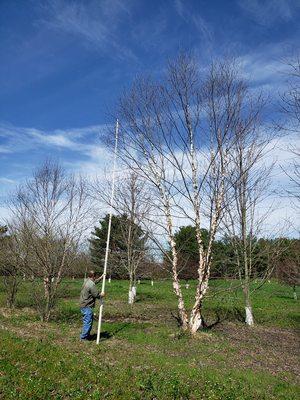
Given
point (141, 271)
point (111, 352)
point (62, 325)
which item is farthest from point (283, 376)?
point (141, 271)

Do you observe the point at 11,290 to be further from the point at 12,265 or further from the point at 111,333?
the point at 111,333

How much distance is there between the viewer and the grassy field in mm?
6301

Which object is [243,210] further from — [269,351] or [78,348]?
[78,348]

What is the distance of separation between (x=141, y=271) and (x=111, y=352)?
1802cm

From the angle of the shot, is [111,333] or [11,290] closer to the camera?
[111,333]

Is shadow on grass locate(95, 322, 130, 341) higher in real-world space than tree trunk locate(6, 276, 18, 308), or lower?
lower

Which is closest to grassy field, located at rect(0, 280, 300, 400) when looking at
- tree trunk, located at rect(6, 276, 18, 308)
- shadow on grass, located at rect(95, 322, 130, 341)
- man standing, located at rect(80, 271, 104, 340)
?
shadow on grass, located at rect(95, 322, 130, 341)

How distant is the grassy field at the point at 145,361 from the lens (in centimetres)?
630

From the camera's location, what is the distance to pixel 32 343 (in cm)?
930

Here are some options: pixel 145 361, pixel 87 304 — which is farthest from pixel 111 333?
pixel 145 361

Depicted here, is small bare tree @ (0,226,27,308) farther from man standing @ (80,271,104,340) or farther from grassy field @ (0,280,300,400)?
man standing @ (80,271,104,340)

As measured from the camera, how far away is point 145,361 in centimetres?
840

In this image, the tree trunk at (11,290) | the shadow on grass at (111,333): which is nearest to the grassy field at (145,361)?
the shadow on grass at (111,333)

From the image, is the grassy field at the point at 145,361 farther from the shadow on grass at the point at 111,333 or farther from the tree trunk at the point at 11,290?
the tree trunk at the point at 11,290
